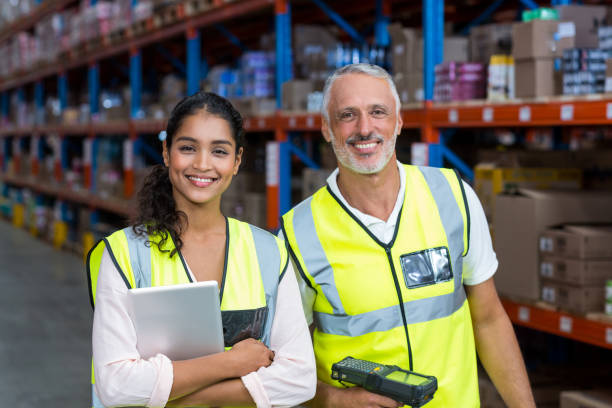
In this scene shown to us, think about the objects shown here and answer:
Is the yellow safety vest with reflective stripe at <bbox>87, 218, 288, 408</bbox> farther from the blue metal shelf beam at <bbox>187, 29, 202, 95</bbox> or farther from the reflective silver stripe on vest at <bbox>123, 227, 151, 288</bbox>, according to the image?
the blue metal shelf beam at <bbox>187, 29, 202, 95</bbox>

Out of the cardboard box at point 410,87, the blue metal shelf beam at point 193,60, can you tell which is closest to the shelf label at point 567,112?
the cardboard box at point 410,87

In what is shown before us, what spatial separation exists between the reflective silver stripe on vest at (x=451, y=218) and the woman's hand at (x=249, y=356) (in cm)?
63

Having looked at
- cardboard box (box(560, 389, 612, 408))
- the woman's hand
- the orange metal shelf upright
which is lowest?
cardboard box (box(560, 389, 612, 408))

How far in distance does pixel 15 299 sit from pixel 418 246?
6.87 metres

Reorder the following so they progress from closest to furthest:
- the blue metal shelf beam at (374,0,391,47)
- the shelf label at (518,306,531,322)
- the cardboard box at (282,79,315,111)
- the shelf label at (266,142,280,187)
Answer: the shelf label at (518,306,531,322), the cardboard box at (282,79,315,111), the shelf label at (266,142,280,187), the blue metal shelf beam at (374,0,391,47)

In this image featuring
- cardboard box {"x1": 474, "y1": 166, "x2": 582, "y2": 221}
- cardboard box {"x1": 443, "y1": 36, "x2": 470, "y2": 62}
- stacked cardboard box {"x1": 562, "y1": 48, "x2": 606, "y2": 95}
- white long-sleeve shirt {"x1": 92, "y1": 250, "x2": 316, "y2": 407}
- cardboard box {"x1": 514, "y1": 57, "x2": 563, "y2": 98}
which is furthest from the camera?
cardboard box {"x1": 443, "y1": 36, "x2": 470, "y2": 62}

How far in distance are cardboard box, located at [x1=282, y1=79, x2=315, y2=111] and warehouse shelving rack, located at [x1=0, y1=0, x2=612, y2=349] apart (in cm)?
8

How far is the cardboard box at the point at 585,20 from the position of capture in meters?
3.70

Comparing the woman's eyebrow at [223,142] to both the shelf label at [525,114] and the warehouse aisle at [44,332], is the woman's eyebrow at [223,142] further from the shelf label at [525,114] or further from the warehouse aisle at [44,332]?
the warehouse aisle at [44,332]

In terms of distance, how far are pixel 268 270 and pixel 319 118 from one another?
3.15 metres

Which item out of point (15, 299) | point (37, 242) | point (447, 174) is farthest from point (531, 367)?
point (37, 242)

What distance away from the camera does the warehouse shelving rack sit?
3340mm

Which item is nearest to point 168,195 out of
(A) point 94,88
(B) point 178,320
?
(B) point 178,320

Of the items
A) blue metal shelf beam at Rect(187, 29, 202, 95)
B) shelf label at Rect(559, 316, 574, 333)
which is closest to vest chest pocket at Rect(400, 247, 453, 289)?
shelf label at Rect(559, 316, 574, 333)
